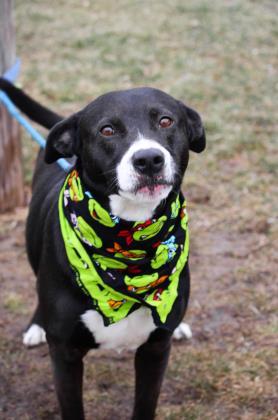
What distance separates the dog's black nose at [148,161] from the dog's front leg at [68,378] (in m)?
0.82

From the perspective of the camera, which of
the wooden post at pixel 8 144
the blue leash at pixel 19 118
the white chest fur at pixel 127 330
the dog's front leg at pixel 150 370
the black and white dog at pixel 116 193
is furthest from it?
the wooden post at pixel 8 144

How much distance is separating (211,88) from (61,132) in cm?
428

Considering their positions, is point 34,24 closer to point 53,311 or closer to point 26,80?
point 26,80

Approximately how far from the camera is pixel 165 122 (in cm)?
245

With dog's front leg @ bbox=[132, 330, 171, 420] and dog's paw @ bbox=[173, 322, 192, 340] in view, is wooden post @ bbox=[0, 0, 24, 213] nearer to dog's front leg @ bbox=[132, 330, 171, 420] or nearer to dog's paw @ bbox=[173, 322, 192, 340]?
dog's paw @ bbox=[173, 322, 192, 340]

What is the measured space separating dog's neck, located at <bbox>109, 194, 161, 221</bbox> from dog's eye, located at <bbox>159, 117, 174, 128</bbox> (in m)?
0.29

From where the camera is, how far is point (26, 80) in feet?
22.3

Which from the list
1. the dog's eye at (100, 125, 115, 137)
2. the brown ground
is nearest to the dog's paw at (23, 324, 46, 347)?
the brown ground

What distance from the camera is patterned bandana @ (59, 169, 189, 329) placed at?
2473mm

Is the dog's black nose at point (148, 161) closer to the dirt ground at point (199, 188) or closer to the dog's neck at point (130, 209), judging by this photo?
the dog's neck at point (130, 209)

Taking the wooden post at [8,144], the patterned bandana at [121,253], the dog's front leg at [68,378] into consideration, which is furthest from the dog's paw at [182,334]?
the wooden post at [8,144]

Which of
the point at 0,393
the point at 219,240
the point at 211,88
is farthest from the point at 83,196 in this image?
the point at 211,88

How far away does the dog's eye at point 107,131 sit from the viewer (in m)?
2.40

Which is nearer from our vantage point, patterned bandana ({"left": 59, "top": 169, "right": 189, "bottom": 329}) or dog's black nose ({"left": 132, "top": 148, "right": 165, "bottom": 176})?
dog's black nose ({"left": 132, "top": 148, "right": 165, "bottom": 176})
